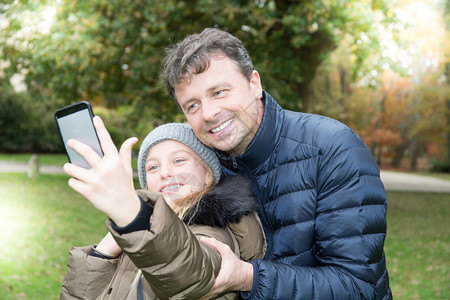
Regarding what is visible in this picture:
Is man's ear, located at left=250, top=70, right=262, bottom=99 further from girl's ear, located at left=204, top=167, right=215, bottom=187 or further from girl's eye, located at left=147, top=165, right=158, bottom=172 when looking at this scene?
girl's eye, located at left=147, top=165, right=158, bottom=172

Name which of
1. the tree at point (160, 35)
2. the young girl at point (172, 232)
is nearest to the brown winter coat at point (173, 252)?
the young girl at point (172, 232)

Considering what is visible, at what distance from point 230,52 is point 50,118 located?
1082 inches

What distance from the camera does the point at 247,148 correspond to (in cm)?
227

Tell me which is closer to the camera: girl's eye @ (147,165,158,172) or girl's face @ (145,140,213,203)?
girl's face @ (145,140,213,203)

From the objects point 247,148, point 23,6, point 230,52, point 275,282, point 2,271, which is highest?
point 23,6

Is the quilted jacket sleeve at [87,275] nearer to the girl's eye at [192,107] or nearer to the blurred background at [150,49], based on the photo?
the girl's eye at [192,107]

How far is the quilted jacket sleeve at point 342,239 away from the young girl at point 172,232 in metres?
0.26

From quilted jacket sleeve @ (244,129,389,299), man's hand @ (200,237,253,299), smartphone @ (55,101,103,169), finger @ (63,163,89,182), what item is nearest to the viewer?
finger @ (63,163,89,182)

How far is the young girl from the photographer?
53.8 inches

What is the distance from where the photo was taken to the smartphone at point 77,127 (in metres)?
1.46

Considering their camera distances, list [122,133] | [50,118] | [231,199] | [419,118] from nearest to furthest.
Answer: [231,199], [122,133], [50,118], [419,118]

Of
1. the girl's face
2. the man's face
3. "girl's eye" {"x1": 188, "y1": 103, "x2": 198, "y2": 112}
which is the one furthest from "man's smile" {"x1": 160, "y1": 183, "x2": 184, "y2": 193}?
"girl's eye" {"x1": 188, "y1": 103, "x2": 198, "y2": 112}

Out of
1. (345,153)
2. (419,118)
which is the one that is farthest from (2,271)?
(419,118)

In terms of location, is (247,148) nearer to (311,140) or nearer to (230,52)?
(311,140)
